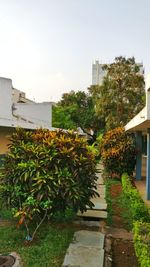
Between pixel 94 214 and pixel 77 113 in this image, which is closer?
pixel 94 214

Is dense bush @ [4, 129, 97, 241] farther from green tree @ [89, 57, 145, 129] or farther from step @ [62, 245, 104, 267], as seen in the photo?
green tree @ [89, 57, 145, 129]

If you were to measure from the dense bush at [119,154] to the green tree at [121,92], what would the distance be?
316 inches

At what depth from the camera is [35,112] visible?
73.9 ft

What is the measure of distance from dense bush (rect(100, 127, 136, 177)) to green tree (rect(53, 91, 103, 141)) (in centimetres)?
1410

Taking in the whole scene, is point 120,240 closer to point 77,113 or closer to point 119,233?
point 119,233

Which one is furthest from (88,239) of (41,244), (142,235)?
(142,235)

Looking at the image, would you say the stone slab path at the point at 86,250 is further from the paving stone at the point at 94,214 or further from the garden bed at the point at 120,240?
the paving stone at the point at 94,214

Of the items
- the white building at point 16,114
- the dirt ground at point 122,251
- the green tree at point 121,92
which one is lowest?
the dirt ground at point 122,251

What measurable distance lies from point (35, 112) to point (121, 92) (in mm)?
6648

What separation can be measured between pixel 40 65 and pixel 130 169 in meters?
8.31

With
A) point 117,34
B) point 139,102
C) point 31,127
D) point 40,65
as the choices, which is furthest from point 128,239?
point 139,102

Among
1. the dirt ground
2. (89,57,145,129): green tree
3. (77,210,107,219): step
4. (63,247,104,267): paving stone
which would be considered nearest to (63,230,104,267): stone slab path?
(63,247,104,267): paving stone

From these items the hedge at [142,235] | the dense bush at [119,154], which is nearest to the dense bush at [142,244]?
the hedge at [142,235]

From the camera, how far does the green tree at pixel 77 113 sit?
30.5 meters
